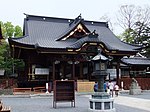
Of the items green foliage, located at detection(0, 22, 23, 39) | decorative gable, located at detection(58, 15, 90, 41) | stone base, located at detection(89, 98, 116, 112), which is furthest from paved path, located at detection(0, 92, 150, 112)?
green foliage, located at detection(0, 22, 23, 39)

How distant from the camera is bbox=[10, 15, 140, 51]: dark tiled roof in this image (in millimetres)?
26266

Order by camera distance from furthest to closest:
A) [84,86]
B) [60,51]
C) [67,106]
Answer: [60,51] → [84,86] → [67,106]

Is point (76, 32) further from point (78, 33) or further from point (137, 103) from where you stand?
point (137, 103)

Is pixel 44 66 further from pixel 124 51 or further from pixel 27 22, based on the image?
pixel 124 51

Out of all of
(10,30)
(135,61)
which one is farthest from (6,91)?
(10,30)

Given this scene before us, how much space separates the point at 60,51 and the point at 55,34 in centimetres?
547

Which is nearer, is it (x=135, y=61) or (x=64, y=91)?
(x=64, y=91)

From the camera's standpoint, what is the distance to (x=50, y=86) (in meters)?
24.8

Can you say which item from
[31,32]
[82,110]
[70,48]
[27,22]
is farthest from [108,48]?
[82,110]

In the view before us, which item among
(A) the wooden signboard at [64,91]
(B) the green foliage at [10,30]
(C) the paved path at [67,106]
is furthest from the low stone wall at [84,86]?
(B) the green foliage at [10,30]

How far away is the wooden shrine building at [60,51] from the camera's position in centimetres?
2552

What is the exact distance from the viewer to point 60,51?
25.3m

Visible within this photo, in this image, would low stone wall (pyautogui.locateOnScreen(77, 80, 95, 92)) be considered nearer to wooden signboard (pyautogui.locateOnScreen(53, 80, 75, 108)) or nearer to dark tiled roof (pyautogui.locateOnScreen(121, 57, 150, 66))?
wooden signboard (pyautogui.locateOnScreen(53, 80, 75, 108))

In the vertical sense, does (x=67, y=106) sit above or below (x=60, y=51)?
below
